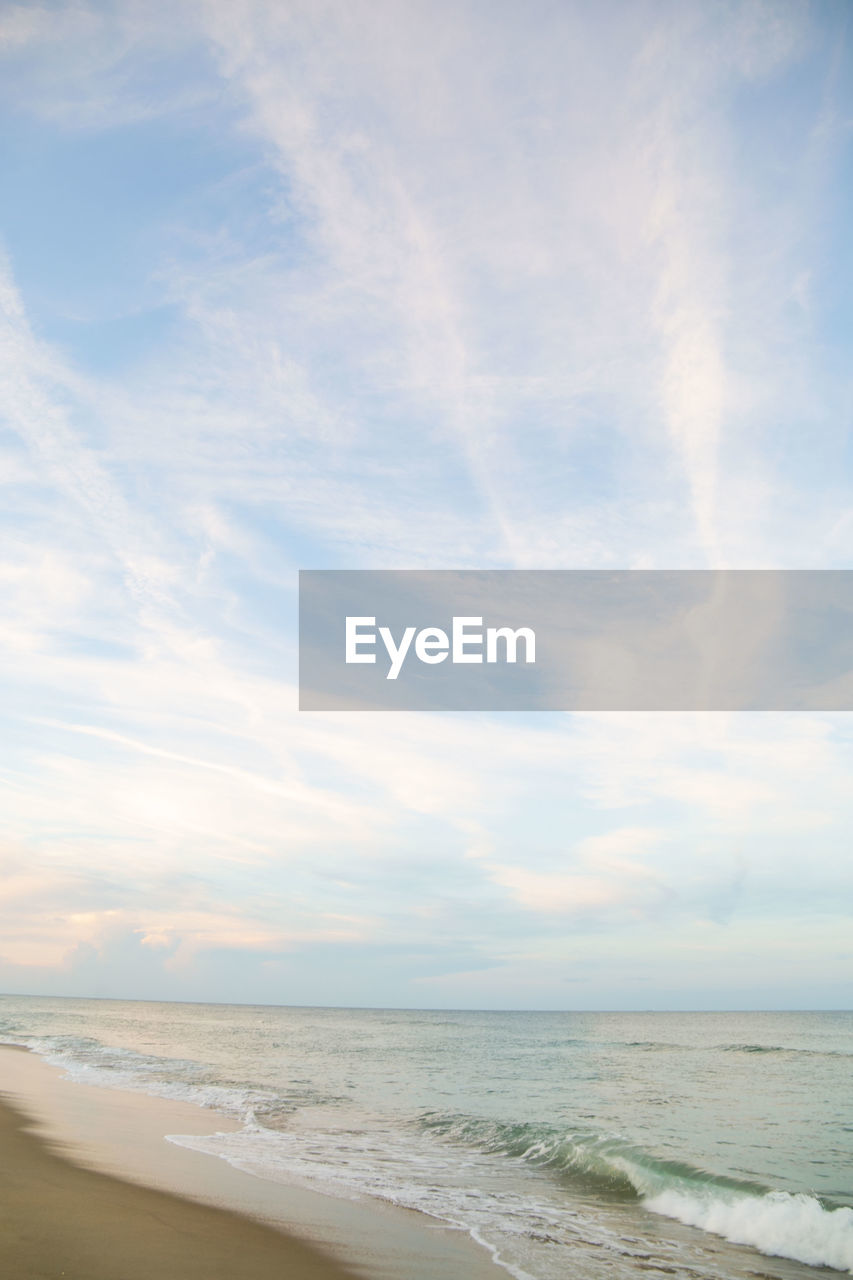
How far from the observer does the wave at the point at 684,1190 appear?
9.91 meters

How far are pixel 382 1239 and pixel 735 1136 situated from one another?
1231 centimetres

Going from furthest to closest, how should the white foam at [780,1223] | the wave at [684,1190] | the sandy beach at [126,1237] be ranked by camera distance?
the wave at [684,1190] < the white foam at [780,1223] < the sandy beach at [126,1237]

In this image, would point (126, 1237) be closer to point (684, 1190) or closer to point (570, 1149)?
point (684, 1190)

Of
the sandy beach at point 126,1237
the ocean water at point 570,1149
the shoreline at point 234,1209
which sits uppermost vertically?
the sandy beach at point 126,1237

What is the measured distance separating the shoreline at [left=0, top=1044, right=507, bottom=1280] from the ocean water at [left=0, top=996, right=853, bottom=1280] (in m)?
0.61

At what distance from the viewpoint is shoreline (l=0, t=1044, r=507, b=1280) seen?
774cm

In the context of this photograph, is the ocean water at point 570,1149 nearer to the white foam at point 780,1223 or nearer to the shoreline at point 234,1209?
the white foam at point 780,1223

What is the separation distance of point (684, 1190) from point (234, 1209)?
7530mm

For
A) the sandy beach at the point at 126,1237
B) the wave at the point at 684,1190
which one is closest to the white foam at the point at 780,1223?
the wave at the point at 684,1190

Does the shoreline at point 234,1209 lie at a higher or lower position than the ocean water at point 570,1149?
higher

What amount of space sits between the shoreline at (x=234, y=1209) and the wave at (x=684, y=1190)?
4.12 meters

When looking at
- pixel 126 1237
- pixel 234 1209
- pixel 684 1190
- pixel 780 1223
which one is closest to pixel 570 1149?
pixel 684 1190

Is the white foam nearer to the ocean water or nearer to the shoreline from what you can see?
the ocean water

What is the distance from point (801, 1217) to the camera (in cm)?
1039
